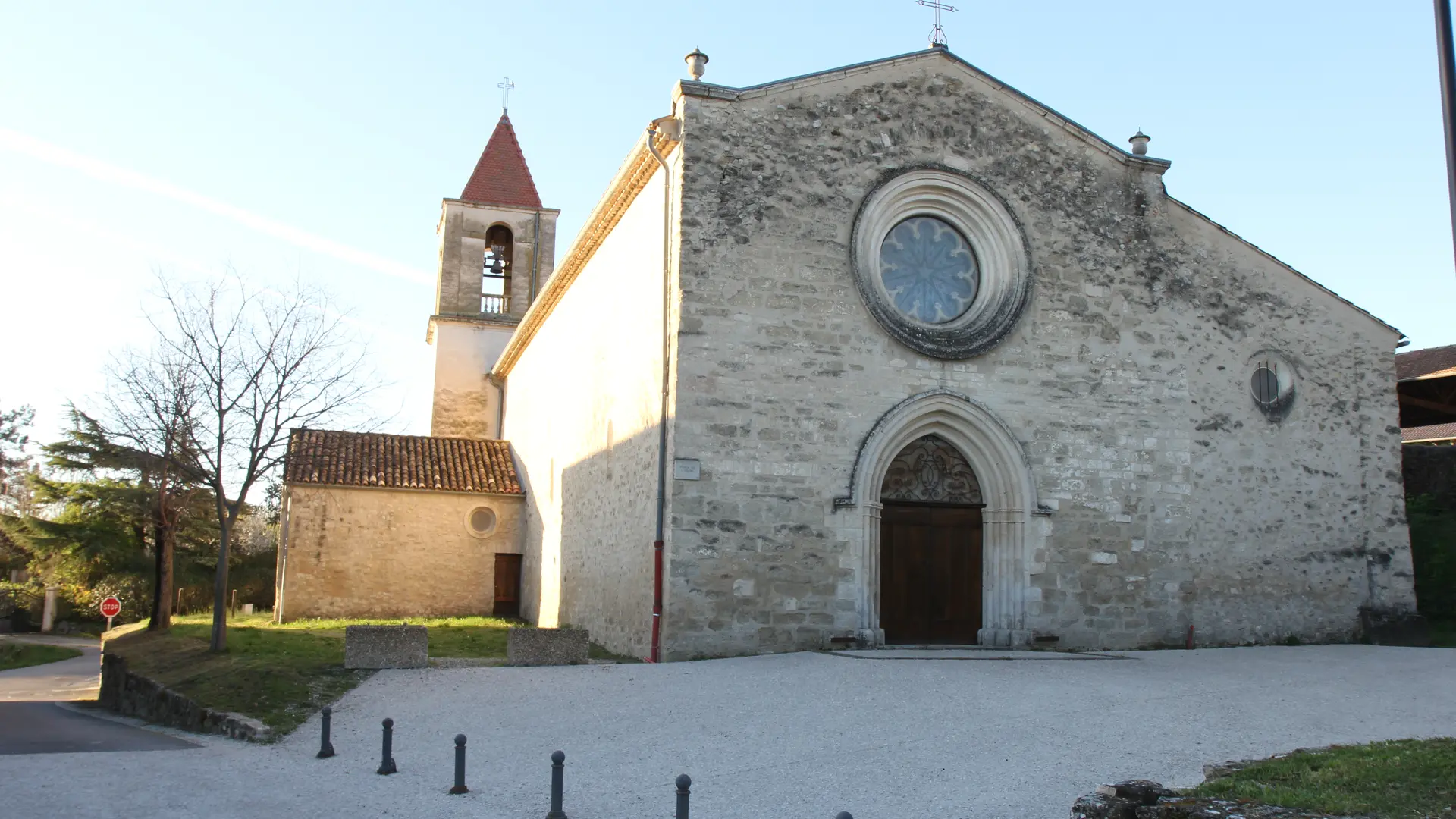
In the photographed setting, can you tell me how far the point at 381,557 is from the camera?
23.9 metres

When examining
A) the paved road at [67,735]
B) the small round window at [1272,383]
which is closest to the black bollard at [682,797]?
the paved road at [67,735]

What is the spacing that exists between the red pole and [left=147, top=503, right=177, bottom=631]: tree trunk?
40.8ft

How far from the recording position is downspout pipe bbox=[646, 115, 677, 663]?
14.1 meters

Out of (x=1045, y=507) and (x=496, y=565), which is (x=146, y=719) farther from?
(x=1045, y=507)

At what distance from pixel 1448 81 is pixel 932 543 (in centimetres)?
1045

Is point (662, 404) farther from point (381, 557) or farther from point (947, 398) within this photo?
point (381, 557)

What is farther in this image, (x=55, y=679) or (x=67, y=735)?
(x=55, y=679)

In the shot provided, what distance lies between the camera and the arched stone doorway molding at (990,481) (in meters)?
15.3

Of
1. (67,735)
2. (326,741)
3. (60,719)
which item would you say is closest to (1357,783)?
A: (326,741)

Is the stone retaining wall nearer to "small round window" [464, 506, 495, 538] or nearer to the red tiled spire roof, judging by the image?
"small round window" [464, 506, 495, 538]

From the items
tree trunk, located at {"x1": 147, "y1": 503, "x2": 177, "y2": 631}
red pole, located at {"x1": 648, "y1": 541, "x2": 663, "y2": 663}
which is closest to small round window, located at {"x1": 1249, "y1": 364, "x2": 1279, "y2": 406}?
red pole, located at {"x1": 648, "y1": 541, "x2": 663, "y2": 663}

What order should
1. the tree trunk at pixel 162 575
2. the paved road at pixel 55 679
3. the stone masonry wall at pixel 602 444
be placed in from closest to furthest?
the stone masonry wall at pixel 602 444
the paved road at pixel 55 679
the tree trunk at pixel 162 575

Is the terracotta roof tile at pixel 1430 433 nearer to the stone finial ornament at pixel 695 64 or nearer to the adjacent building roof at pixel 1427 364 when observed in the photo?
the adjacent building roof at pixel 1427 364

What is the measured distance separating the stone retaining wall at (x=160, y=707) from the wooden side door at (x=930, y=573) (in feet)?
27.4
